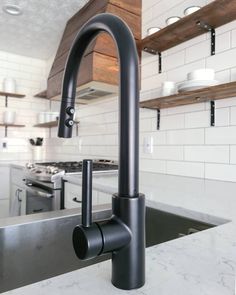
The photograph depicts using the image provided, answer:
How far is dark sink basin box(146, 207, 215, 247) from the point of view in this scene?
84 cm

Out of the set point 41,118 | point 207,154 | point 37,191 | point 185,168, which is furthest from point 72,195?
point 41,118

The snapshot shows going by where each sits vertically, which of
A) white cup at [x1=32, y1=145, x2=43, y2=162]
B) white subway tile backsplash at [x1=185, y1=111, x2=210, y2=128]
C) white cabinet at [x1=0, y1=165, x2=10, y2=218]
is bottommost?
white cabinet at [x1=0, y1=165, x2=10, y2=218]

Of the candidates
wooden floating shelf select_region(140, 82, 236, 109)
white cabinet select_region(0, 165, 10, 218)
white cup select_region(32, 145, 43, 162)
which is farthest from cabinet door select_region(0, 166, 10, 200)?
wooden floating shelf select_region(140, 82, 236, 109)

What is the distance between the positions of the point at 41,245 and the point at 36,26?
263 centimetres

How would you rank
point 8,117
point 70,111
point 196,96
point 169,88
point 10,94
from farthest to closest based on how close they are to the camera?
1. point 10,94
2. point 8,117
3. point 169,88
4. point 196,96
5. point 70,111

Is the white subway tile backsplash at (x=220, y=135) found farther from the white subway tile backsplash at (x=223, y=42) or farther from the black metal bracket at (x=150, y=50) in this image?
the black metal bracket at (x=150, y=50)

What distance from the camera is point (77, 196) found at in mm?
Result: 1562

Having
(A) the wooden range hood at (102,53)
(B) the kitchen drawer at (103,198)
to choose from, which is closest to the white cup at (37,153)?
(A) the wooden range hood at (102,53)

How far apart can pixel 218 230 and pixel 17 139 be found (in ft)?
11.1

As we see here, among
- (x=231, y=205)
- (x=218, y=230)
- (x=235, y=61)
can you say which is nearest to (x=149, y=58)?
(x=235, y=61)

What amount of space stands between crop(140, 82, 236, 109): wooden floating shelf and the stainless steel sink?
73 cm

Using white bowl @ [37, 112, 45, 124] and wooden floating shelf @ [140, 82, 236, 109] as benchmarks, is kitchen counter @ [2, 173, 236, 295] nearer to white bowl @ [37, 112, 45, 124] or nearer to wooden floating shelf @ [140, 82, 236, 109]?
wooden floating shelf @ [140, 82, 236, 109]

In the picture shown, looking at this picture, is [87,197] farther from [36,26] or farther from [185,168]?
[36,26]

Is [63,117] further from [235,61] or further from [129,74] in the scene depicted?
[235,61]
